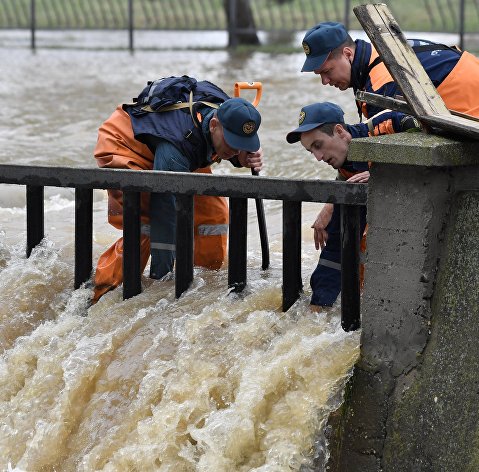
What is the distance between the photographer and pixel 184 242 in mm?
5754

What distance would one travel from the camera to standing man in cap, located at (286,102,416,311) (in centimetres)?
530

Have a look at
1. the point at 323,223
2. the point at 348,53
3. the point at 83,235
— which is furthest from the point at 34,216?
the point at 348,53

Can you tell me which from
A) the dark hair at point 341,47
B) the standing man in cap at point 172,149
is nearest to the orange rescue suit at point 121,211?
the standing man in cap at point 172,149

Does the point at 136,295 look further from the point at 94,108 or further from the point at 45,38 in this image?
the point at 45,38

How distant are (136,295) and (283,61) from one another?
41.8 ft

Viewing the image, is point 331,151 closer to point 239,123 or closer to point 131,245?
point 239,123

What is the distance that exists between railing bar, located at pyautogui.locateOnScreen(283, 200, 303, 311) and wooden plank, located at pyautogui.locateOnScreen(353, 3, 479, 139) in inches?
31.5

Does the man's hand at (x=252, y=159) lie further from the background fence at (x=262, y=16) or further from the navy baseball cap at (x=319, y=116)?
the background fence at (x=262, y=16)

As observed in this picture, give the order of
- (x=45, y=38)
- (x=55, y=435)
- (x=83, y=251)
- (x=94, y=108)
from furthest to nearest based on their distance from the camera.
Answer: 1. (x=45, y=38)
2. (x=94, y=108)
3. (x=83, y=251)
4. (x=55, y=435)

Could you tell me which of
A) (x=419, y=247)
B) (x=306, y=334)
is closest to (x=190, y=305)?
(x=306, y=334)

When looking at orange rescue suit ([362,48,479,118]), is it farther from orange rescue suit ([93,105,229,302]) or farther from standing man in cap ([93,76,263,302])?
orange rescue suit ([93,105,229,302])

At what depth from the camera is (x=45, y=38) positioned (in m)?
23.0

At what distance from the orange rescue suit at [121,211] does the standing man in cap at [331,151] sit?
85 centimetres

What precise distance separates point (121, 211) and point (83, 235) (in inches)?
9.2
